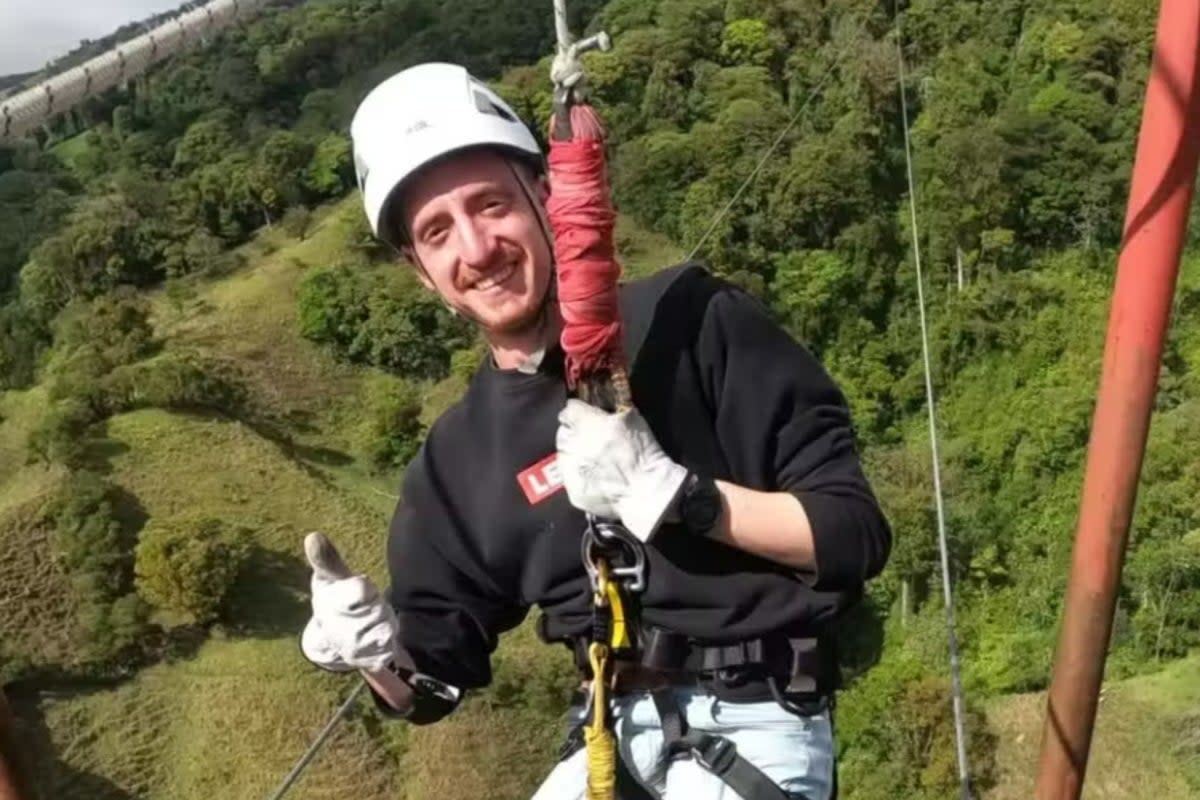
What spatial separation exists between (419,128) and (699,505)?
25.4 inches

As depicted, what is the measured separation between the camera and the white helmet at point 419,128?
5.69 ft

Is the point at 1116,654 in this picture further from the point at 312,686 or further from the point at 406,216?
the point at 406,216

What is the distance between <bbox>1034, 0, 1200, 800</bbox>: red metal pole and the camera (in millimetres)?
1690

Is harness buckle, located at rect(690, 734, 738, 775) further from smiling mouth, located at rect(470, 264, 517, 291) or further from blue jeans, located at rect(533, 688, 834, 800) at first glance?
smiling mouth, located at rect(470, 264, 517, 291)

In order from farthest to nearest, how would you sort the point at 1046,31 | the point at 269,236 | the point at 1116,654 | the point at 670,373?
the point at 1046,31
the point at 269,236
the point at 1116,654
the point at 670,373

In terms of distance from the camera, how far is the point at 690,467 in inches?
66.9

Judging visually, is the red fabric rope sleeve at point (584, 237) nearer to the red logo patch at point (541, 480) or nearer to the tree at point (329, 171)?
the red logo patch at point (541, 480)

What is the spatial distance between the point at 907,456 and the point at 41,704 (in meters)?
14.9

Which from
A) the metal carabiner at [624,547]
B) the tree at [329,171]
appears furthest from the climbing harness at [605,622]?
the tree at [329,171]

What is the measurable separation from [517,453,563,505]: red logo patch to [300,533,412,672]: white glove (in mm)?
251

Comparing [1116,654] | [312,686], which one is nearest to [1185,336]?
[1116,654]

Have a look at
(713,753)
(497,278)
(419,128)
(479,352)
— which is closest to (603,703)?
(713,753)

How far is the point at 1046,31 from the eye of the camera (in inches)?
1297

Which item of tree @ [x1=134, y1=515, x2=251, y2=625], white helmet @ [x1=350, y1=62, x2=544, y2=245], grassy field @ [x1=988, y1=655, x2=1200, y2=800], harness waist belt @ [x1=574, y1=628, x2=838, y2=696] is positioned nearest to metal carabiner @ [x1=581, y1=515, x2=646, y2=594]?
harness waist belt @ [x1=574, y1=628, x2=838, y2=696]
